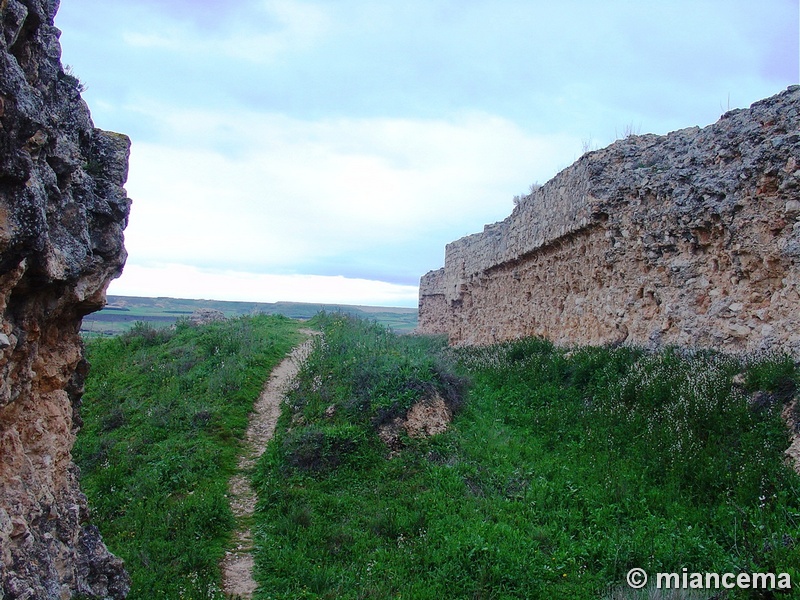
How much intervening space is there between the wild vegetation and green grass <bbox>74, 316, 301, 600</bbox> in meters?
0.04

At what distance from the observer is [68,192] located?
3951 mm

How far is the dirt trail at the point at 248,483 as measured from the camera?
5773 millimetres

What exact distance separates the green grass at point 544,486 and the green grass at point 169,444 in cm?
72

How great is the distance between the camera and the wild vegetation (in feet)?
17.6

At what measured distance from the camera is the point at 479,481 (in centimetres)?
731

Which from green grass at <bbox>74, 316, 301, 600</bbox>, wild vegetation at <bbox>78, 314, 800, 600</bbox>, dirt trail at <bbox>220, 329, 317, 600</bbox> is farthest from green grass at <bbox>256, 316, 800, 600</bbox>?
green grass at <bbox>74, 316, 301, 600</bbox>

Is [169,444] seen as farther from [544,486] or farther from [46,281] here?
[46,281]

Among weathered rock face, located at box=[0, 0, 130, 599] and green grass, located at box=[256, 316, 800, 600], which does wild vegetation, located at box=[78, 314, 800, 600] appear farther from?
weathered rock face, located at box=[0, 0, 130, 599]

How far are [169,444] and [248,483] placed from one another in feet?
6.15

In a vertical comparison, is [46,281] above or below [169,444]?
above

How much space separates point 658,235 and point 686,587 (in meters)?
6.34

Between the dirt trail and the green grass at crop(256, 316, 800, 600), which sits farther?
the dirt trail

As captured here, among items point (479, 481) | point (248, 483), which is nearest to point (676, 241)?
point (479, 481)

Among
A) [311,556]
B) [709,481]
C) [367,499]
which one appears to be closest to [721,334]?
[709,481]
